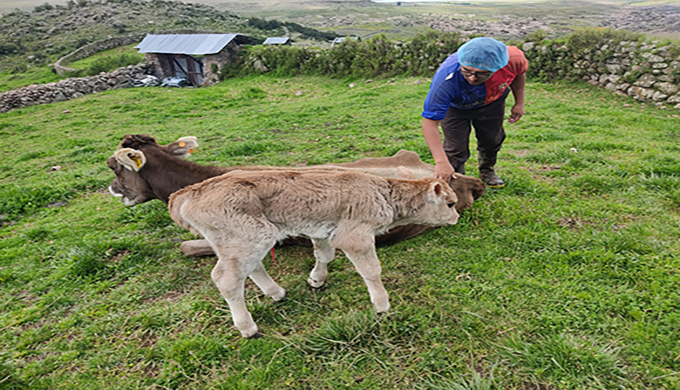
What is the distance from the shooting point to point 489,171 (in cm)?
598

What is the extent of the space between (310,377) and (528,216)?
12.2 feet

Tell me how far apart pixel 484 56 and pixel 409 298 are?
2.80 metres

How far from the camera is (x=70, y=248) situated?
201 inches

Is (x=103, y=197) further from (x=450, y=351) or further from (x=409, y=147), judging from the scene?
(x=450, y=351)

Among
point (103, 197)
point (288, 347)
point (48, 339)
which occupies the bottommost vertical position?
point (103, 197)

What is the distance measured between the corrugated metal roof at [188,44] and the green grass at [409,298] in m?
21.3

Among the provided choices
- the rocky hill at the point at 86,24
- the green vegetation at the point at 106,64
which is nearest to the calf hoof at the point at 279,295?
the green vegetation at the point at 106,64

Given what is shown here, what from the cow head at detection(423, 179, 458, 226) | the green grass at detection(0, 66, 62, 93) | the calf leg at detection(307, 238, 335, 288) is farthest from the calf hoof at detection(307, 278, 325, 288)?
the green grass at detection(0, 66, 62, 93)

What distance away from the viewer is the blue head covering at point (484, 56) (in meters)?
3.86

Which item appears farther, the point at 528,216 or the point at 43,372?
the point at 528,216

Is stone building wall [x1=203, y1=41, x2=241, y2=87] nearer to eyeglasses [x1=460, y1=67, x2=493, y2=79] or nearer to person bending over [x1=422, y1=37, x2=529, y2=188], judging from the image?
person bending over [x1=422, y1=37, x2=529, y2=188]

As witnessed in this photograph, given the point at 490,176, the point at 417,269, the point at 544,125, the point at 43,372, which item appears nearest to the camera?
the point at 43,372

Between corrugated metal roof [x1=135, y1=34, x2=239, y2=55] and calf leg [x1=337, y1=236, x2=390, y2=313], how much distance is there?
25485mm

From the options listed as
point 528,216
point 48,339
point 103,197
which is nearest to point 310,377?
point 48,339
